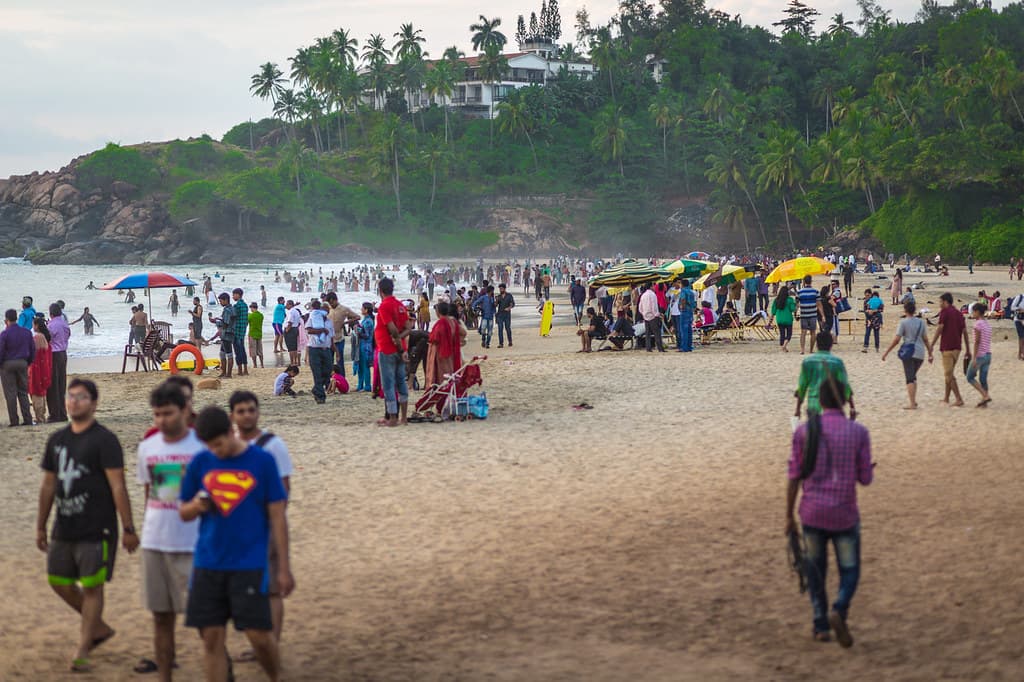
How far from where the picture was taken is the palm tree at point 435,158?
357 feet

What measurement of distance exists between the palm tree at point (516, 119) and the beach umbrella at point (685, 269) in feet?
281

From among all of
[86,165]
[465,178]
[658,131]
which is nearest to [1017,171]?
[658,131]

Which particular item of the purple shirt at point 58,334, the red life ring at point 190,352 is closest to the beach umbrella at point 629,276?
the red life ring at point 190,352

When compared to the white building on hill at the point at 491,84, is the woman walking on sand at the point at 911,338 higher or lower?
lower

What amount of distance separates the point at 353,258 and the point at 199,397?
9292 cm

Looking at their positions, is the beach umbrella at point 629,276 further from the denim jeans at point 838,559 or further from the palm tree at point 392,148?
the palm tree at point 392,148

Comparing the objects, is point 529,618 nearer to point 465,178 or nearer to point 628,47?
point 465,178

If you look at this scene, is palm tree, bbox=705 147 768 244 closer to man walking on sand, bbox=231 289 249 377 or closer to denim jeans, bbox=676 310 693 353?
denim jeans, bbox=676 310 693 353

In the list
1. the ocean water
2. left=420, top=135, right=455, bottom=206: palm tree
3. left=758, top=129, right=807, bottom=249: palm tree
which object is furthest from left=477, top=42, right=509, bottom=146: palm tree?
left=758, top=129, right=807, bottom=249: palm tree

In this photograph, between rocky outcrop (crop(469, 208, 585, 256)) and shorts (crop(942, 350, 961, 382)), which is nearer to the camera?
shorts (crop(942, 350, 961, 382))

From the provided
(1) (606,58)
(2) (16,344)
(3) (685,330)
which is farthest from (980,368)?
(1) (606,58)

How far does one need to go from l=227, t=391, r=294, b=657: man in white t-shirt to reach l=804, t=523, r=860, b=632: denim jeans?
2.72m

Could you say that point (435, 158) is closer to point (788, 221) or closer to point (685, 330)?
point (788, 221)

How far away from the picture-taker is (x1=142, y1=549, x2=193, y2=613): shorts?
512 centimetres
